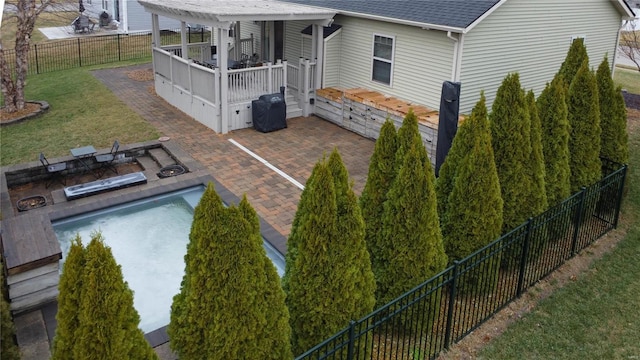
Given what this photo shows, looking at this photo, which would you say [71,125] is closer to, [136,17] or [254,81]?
[254,81]

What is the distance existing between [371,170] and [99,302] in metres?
3.62

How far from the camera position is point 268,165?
11.8 metres

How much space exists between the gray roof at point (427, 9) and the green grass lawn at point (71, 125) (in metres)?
6.59

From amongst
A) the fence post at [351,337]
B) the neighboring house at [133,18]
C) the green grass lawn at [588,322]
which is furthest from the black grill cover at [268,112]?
the neighboring house at [133,18]

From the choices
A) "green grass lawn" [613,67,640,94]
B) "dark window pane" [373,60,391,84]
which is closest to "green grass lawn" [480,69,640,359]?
"dark window pane" [373,60,391,84]

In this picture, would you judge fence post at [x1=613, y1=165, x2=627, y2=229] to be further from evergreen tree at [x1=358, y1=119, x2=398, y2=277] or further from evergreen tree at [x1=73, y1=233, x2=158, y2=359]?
evergreen tree at [x1=73, y1=233, x2=158, y2=359]

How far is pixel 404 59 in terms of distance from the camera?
45.5ft

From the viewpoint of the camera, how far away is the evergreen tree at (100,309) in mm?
3781

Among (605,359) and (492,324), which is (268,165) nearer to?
(492,324)

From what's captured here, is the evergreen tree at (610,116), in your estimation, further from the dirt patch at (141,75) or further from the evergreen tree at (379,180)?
the dirt patch at (141,75)

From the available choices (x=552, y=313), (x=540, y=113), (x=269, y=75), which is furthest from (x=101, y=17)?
(x=552, y=313)

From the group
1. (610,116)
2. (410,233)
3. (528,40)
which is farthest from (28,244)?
(528,40)

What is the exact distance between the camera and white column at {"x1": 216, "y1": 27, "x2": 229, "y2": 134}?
1299 centimetres

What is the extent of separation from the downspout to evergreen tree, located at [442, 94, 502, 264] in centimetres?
607
